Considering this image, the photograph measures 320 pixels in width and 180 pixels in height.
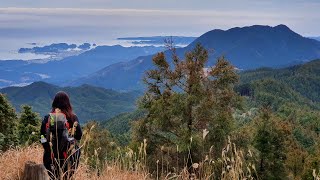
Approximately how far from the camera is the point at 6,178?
15.8 feet

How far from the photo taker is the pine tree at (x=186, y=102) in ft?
74.1

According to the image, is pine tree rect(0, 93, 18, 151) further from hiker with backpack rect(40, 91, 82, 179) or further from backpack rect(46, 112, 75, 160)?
backpack rect(46, 112, 75, 160)

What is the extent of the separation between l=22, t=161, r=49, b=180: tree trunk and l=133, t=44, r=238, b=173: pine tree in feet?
58.3

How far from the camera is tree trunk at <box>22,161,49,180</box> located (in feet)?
13.0

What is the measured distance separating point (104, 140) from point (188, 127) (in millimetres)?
26033

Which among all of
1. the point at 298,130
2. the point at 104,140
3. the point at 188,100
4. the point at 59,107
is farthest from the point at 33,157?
the point at 298,130

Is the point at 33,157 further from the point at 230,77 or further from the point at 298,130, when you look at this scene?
the point at 298,130

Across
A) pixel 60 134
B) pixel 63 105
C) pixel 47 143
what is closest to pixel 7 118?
pixel 63 105

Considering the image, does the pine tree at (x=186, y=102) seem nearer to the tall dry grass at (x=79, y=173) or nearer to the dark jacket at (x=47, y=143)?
the dark jacket at (x=47, y=143)

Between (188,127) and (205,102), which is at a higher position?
(205,102)

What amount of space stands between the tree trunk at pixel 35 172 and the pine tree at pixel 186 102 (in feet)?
58.3

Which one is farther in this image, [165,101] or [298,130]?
[298,130]

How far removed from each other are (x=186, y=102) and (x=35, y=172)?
19037 mm

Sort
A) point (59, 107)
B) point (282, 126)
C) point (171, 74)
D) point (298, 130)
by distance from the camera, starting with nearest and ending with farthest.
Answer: point (59, 107) → point (171, 74) → point (282, 126) → point (298, 130)
